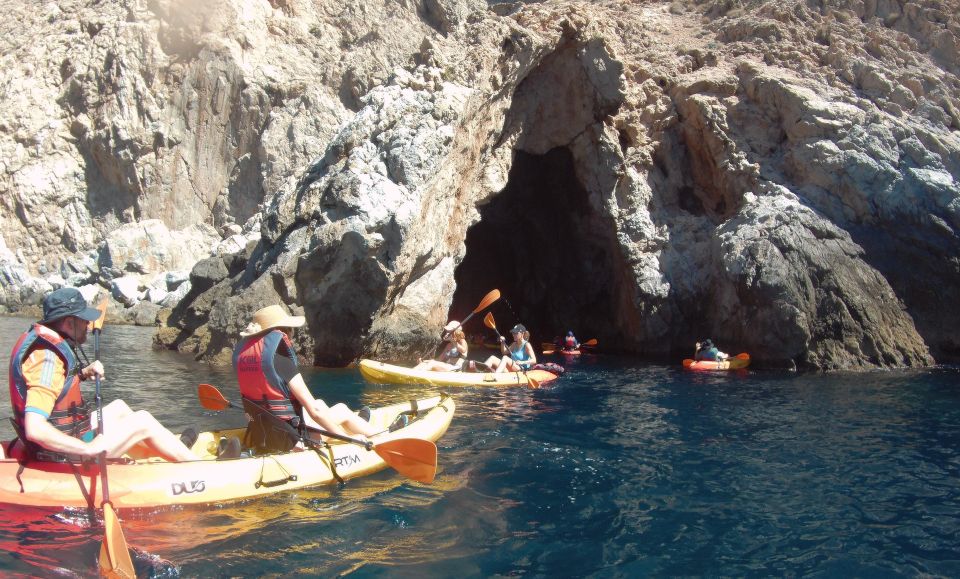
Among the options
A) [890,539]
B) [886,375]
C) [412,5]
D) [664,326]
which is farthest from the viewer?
[412,5]

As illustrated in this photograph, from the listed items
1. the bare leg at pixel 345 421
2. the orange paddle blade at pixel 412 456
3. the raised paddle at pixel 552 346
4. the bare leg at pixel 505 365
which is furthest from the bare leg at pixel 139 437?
the raised paddle at pixel 552 346

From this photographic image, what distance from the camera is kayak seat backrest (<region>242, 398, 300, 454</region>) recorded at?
641 centimetres

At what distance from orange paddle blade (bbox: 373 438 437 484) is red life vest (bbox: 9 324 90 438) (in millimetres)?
2412

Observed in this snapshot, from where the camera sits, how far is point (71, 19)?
35.1 metres

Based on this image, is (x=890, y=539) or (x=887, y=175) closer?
(x=890, y=539)

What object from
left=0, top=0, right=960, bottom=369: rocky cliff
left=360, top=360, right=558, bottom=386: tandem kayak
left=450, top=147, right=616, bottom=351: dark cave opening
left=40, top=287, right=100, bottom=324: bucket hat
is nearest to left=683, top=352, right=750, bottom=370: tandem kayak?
left=0, top=0, right=960, bottom=369: rocky cliff

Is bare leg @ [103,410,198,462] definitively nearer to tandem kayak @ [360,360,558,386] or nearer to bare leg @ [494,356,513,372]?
tandem kayak @ [360,360,558,386]

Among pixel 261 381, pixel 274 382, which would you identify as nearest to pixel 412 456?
pixel 274 382

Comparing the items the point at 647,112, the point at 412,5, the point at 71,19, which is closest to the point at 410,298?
the point at 647,112

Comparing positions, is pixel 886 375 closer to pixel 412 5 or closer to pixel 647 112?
pixel 647 112

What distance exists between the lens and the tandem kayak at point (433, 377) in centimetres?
1229

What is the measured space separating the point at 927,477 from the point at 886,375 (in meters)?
8.31

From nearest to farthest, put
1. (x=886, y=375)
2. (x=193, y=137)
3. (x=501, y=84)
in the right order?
(x=886, y=375) < (x=501, y=84) < (x=193, y=137)

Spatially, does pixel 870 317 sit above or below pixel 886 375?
A: above
